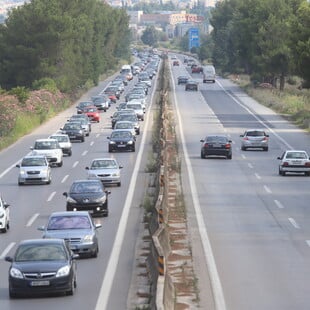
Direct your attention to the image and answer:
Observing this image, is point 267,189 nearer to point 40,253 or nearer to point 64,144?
point 64,144

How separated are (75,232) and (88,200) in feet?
27.4

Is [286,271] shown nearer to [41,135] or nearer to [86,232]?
[86,232]

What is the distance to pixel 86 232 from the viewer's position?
27516mm

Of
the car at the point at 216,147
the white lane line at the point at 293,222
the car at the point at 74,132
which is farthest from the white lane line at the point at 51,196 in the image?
the car at the point at 74,132

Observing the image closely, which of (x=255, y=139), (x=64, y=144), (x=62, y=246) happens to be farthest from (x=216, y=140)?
(x=62, y=246)

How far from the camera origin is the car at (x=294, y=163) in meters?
49.8

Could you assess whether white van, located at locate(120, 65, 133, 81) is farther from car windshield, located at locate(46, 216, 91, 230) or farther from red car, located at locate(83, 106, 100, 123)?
→ car windshield, located at locate(46, 216, 91, 230)

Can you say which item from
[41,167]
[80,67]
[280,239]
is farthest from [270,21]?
[280,239]

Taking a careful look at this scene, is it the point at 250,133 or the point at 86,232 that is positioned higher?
the point at 86,232

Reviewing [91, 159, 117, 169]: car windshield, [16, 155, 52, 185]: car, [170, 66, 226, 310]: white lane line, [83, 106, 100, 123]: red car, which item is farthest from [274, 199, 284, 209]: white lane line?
[83, 106, 100, 123]: red car

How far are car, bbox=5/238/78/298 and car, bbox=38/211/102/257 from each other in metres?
4.33

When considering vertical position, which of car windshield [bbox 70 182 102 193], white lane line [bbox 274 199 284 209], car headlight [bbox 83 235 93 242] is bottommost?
white lane line [bbox 274 199 284 209]

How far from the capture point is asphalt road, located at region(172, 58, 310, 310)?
2278 centimetres

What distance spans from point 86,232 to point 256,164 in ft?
94.1
